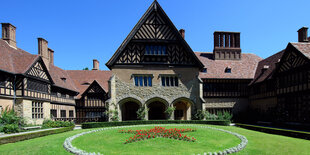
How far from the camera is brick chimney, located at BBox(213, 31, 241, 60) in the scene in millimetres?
33656

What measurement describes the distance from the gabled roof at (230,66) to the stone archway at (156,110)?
742 centimetres

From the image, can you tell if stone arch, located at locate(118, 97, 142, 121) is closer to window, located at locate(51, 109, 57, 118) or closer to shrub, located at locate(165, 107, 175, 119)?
shrub, located at locate(165, 107, 175, 119)

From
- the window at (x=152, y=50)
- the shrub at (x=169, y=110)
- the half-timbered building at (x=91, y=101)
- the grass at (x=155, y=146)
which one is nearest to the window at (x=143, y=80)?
the window at (x=152, y=50)

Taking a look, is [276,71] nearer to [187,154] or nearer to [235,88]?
[235,88]

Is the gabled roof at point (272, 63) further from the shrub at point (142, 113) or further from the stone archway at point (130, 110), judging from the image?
the stone archway at point (130, 110)

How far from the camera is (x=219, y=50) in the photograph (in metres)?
Answer: 33.7

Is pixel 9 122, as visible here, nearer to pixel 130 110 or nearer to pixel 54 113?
pixel 54 113

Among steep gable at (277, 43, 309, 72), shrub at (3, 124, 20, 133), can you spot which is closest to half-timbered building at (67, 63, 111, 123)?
shrub at (3, 124, 20, 133)

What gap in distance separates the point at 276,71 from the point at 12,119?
91.9 ft

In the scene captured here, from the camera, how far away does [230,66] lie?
32.6 meters

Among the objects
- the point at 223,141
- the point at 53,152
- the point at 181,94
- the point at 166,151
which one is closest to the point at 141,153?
the point at 166,151

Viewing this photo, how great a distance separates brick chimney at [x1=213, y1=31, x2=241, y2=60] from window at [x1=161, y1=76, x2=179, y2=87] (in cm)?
1037

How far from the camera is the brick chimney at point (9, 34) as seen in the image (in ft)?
81.5

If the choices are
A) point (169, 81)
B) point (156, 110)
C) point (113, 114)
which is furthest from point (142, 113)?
point (169, 81)
